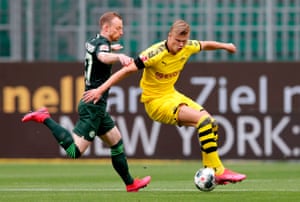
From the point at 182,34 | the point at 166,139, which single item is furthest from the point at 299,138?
the point at 182,34

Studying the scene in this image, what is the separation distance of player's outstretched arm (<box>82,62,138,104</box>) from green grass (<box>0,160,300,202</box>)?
986 millimetres

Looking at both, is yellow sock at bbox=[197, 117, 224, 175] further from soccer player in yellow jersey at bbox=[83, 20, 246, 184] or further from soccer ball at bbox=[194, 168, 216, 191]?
soccer ball at bbox=[194, 168, 216, 191]

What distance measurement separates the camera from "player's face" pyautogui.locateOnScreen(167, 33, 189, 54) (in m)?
11.5

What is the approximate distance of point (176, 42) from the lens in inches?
454

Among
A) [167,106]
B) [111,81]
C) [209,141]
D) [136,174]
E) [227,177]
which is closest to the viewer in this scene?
[111,81]

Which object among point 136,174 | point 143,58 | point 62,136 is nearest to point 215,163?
point 143,58

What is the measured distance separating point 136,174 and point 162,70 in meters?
4.68

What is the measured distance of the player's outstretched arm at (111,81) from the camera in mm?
11070

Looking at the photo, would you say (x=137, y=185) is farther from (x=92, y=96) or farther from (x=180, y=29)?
(x=180, y=29)

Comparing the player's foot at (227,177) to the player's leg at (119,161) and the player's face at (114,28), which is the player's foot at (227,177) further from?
the player's face at (114,28)

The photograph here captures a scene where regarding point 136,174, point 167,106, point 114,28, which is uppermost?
point 114,28

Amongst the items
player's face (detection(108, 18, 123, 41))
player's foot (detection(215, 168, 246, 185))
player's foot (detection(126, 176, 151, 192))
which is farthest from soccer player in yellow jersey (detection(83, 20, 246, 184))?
player's foot (detection(126, 176, 151, 192))

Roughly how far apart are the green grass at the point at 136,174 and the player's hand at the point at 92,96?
0.95 meters

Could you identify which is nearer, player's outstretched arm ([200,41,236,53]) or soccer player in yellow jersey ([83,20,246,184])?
soccer player in yellow jersey ([83,20,246,184])
